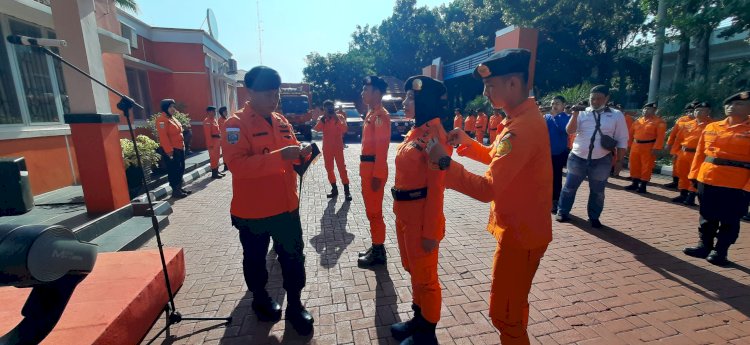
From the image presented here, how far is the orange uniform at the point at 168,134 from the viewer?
713 cm

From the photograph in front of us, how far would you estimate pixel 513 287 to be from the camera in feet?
6.33

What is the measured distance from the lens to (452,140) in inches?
89.9

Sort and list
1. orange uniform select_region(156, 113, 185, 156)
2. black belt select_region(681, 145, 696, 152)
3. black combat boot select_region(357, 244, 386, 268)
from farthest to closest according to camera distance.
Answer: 1. orange uniform select_region(156, 113, 185, 156)
2. black belt select_region(681, 145, 696, 152)
3. black combat boot select_region(357, 244, 386, 268)

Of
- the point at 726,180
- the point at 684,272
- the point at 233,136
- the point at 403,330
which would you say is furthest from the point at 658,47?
the point at 233,136

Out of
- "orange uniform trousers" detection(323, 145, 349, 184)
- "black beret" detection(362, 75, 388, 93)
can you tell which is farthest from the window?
"black beret" detection(362, 75, 388, 93)

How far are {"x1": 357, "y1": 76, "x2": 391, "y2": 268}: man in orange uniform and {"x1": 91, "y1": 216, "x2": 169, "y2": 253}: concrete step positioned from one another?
121 inches

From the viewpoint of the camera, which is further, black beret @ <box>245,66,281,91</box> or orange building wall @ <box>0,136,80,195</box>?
orange building wall @ <box>0,136,80,195</box>

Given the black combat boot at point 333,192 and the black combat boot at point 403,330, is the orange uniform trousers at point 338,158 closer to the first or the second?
the black combat boot at point 333,192

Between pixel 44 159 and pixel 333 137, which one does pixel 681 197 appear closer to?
pixel 333 137

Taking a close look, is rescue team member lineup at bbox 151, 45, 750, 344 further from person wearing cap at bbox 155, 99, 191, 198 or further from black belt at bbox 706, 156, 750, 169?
person wearing cap at bbox 155, 99, 191, 198

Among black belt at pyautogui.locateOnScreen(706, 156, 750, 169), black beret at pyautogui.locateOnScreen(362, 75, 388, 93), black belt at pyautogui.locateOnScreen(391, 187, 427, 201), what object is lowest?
black belt at pyautogui.locateOnScreen(706, 156, 750, 169)

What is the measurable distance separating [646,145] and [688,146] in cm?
103

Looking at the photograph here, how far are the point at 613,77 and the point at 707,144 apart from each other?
76.9 ft

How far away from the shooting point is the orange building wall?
17.8 ft
